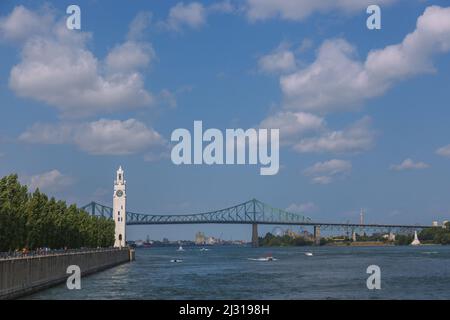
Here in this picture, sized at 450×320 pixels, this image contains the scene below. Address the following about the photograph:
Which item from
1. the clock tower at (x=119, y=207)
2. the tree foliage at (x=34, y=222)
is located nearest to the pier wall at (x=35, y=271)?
the tree foliage at (x=34, y=222)

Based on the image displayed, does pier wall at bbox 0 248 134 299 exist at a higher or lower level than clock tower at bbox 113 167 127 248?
lower

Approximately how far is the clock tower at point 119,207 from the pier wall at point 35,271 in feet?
175

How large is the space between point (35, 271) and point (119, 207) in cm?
8842

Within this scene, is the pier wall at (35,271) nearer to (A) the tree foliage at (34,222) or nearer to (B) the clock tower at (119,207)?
(A) the tree foliage at (34,222)

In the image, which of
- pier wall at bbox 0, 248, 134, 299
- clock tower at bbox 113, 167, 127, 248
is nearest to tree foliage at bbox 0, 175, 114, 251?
pier wall at bbox 0, 248, 134, 299

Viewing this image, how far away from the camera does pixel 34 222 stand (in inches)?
2638

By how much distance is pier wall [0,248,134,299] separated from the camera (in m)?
46.3

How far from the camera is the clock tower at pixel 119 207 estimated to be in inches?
5591

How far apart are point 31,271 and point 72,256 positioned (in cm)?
1974

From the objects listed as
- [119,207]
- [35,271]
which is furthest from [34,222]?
[119,207]

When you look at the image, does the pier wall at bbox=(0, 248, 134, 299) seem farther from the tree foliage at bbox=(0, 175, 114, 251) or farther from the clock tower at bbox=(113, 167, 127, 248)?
the clock tower at bbox=(113, 167, 127, 248)

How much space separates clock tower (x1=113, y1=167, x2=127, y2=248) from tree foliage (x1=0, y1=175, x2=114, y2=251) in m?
38.5

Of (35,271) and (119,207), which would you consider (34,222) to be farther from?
(119,207)
